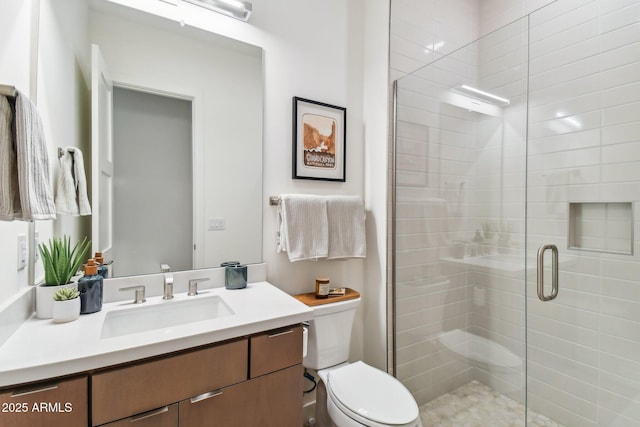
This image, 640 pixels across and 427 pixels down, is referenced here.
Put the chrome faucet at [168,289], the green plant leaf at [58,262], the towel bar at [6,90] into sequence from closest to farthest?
the towel bar at [6,90]
the green plant leaf at [58,262]
the chrome faucet at [168,289]

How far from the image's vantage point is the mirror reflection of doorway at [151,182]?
1362 millimetres

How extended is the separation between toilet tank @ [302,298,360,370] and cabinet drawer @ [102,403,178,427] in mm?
665

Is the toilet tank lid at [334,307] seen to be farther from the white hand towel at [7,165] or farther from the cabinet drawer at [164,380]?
the white hand towel at [7,165]

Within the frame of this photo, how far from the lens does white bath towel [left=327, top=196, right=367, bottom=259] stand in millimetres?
1787

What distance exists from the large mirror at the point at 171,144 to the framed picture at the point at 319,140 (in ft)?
0.74

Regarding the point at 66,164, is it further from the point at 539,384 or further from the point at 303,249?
the point at 539,384

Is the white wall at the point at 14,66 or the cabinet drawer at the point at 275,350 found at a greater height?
the white wall at the point at 14,66

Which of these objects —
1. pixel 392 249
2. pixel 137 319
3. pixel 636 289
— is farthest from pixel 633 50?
pixel 137 319

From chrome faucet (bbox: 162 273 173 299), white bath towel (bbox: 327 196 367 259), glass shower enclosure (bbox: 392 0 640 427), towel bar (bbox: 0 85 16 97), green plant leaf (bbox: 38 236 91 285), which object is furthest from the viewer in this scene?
white bath towel (bbox: 327 196 367 259)

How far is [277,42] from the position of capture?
171cm

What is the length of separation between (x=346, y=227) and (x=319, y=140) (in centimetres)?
54

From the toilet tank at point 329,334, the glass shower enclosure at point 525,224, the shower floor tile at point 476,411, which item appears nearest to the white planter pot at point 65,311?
the toilet tank at point 329,334

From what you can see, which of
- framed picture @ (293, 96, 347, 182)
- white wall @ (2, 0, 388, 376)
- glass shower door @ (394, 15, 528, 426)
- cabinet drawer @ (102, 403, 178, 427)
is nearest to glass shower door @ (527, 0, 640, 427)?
glass shower door @ (394, 15, 528, 426)

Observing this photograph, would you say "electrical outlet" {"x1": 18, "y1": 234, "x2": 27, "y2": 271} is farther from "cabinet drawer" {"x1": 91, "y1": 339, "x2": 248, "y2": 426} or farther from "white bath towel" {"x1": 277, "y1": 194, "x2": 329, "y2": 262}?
"white bath towel" {"x1": 277, "y1": 194, "x2": 329, "y2": 262}
